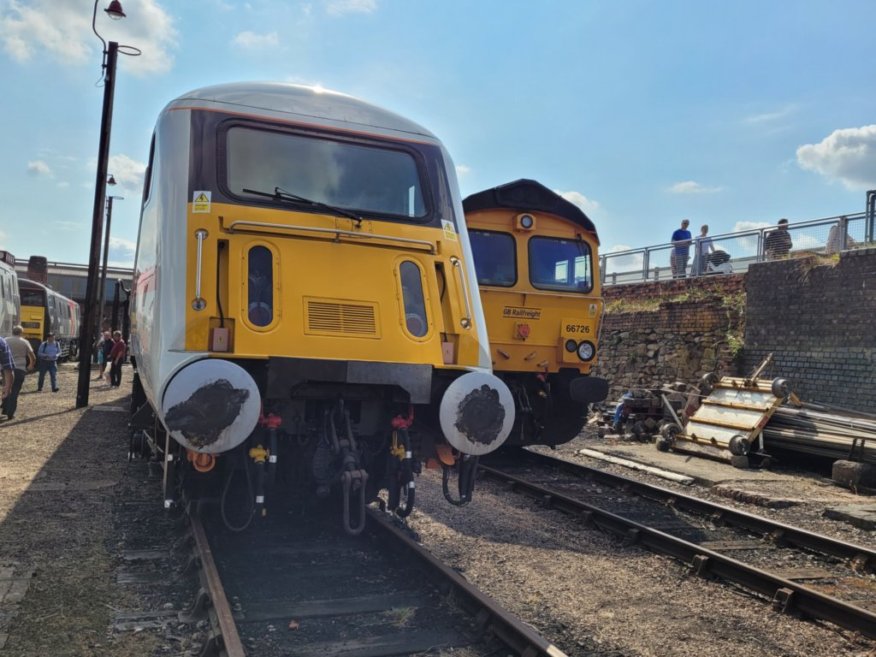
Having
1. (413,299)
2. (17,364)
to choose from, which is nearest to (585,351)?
(413,299)

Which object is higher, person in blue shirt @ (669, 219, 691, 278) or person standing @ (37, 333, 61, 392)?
person in blue shirt @ (669, 219, 691, 278)

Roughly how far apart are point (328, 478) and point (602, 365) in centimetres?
1537

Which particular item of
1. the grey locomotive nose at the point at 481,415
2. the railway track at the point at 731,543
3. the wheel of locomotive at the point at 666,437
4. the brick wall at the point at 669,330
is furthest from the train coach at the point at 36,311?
the grey locomotive nose at the point at 481,415

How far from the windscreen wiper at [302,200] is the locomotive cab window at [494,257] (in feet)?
13.6

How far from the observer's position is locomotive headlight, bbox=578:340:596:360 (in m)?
9.77

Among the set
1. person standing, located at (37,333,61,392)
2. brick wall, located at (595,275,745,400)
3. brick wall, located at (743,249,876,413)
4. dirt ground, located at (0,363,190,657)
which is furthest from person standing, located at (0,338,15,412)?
brick wall, located at (743,249,876,413)

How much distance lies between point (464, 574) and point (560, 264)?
5.48 meters

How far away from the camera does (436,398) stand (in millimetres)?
5227

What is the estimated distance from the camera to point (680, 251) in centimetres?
1795

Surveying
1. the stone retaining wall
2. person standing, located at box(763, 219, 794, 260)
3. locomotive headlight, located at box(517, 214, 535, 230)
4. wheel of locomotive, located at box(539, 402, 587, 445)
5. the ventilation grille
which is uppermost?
person standing, located at box(763, 219, 794, 260)

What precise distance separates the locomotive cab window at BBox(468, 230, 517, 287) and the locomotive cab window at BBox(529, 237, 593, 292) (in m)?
0.28

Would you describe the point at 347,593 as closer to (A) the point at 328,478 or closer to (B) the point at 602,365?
(A) the point at 328,478

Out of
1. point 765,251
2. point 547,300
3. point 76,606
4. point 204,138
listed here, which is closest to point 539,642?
point 76,606

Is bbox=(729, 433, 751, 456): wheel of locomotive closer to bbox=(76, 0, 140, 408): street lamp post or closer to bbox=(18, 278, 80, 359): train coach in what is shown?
bbox=(76, 0, 140, 408): street lamp post
